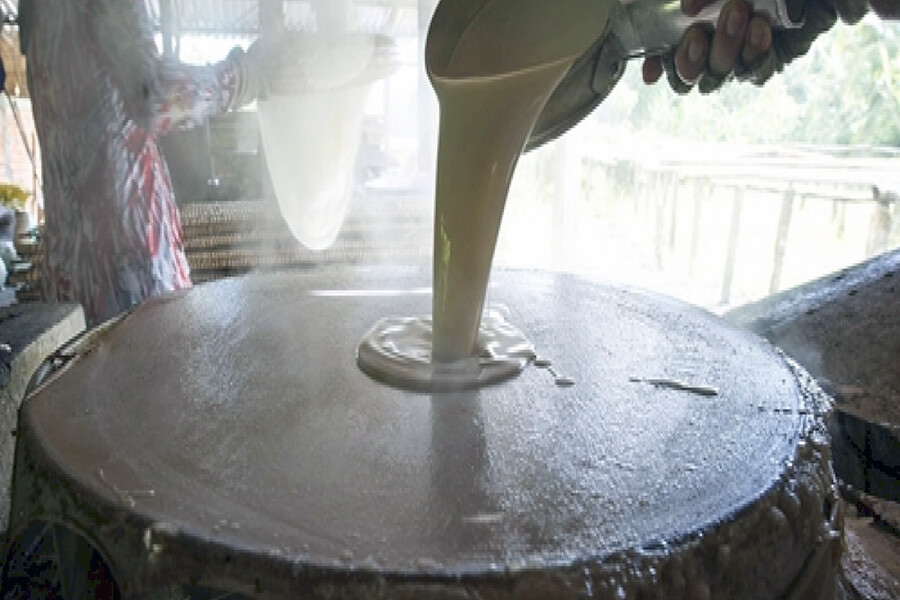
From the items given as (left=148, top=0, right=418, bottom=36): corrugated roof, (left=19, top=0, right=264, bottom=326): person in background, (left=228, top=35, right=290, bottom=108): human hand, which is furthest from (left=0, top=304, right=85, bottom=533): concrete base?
(left=148, top=0, right=418, bottom=36): corrugated roof

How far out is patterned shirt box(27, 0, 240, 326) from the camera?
2.00 m

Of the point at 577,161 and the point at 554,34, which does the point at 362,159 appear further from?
the point at 554,34

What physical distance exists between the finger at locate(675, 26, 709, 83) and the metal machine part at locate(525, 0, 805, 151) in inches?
0.8

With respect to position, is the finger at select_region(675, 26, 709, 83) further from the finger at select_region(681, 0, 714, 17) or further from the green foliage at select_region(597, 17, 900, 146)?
the green foliage at select_region(597, 17, 900, 146)

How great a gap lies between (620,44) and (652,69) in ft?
0.97

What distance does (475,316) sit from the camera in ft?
4.39

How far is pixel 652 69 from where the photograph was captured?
5.53ft

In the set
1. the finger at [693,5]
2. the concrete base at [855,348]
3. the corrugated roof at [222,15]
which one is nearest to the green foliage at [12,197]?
the corrugated roof at [222,15]

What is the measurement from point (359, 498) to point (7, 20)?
253 centimetres

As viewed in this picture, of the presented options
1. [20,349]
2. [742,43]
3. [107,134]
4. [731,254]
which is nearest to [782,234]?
[731,254]

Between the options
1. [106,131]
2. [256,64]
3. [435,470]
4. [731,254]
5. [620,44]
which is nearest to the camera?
[435,470]

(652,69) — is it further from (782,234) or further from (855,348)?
(782,234)

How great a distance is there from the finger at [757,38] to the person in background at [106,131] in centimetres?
164

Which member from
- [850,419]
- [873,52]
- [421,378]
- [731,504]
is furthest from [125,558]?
[873,52]
